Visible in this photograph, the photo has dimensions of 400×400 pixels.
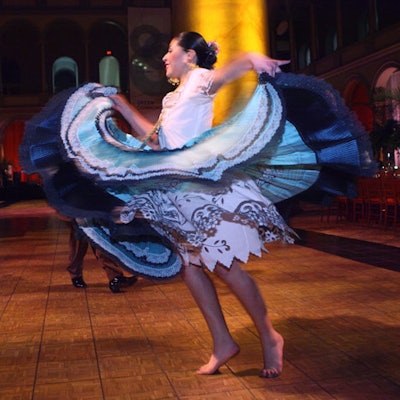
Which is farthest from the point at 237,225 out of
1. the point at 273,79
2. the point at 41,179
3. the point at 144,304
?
the point at 144,304

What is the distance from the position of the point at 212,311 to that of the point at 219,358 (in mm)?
217

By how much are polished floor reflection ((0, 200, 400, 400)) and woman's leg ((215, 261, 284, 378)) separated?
74 mm

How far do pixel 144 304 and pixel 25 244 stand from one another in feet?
19.1

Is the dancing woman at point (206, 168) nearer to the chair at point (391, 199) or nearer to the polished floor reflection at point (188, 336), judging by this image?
the polished floor reflection at point (188, 336)

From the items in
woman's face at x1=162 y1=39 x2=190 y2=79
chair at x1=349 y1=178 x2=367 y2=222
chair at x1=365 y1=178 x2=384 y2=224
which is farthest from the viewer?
chair at x1=349 y1=178 x2=367 y2=222

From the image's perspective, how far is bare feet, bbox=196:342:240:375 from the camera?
10.5ft

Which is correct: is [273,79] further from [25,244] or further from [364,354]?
[25,244]

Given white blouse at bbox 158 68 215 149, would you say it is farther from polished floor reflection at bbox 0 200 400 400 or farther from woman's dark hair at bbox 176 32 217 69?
polished floor reflection at bbox 0 200 400 400

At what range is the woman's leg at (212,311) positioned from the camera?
126 inches

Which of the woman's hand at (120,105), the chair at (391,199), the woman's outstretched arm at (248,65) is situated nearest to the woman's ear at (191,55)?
the woman's outstretched arm at (248,65)

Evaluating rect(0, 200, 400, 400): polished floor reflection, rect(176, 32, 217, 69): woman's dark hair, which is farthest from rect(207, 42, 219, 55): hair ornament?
rect(0, 200, 400, 400): polished floor reflection

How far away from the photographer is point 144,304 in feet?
17.1

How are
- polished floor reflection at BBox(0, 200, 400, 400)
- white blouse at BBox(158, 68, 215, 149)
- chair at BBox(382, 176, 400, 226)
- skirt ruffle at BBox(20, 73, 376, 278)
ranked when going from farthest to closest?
1. chair at BBox(382, 176, 400, 226)
2. white blouse at BBox(158, 68, 215, 149)
3. polished floor reflection at BBox(0, 200, 400, 400)
4. skirt ruffle at BBox(20, 73, 376, 278)

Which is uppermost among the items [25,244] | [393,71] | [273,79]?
[393,71]
